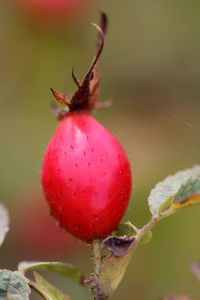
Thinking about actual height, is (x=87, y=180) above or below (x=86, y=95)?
below

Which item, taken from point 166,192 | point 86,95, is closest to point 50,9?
point 86,95

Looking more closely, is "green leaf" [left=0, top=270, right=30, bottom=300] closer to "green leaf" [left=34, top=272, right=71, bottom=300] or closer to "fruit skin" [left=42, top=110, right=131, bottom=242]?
"green leaf" [left=34, top=272, right=71, bottom=300]

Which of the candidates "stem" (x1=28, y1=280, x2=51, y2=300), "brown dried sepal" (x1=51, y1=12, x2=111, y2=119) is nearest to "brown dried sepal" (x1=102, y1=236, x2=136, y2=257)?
"stem" (x1=28, y1=280, x2=51, y2=300)

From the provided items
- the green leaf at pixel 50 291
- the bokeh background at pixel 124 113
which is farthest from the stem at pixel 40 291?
the bokeh background at pixel 124 113

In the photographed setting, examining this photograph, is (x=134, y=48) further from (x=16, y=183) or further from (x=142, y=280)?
(x=142, y=280)

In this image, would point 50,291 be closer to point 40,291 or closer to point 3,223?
point 40,291

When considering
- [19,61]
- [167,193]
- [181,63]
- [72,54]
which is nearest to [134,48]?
[181,63]
